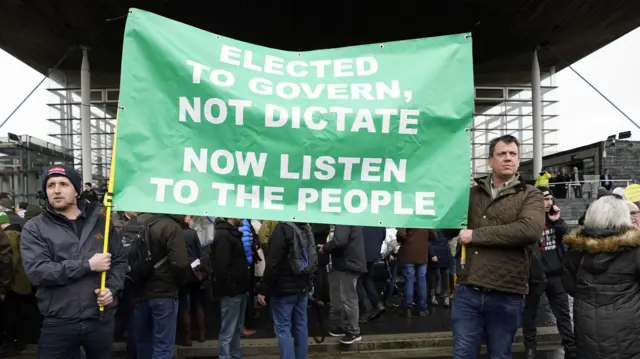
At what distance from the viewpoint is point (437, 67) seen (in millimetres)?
2957

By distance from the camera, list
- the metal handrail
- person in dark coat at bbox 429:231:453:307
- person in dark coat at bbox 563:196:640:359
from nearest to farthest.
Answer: person in dark coat at bbox 563:196:640:359
person in dark coat at bbox 429:231:453:307
the metal handrail

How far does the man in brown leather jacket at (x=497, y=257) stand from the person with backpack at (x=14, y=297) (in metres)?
5.04

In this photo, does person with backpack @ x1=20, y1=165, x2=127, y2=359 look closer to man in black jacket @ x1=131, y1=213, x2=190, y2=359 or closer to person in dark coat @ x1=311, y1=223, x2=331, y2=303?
man in black jacket @ x1=131, y1=213, x2=190, y2=359

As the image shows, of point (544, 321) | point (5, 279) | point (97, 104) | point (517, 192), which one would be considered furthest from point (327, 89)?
point (97, 104)

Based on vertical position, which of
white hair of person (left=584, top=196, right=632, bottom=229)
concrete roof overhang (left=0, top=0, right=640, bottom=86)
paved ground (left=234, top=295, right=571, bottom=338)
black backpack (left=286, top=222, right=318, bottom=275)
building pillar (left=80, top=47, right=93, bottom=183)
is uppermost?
concrete roof overhang (left=0, top=0, right=640, bottom=86)

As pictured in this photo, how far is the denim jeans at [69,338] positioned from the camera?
2.89m

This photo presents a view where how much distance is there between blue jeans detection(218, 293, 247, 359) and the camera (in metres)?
4.57

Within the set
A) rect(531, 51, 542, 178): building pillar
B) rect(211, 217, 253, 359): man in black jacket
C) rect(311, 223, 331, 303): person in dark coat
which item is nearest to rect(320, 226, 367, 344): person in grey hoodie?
rect(311, 223, 331, 303): person in dark coat

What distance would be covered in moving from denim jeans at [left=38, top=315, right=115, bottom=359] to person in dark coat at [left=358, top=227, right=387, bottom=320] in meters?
4.11

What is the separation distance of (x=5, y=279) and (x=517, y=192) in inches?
199

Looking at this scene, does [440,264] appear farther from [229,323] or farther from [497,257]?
[497,257]

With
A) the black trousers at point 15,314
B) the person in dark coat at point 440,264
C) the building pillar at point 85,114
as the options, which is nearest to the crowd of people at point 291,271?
the black trousers at point 15,314

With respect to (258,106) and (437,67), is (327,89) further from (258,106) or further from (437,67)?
Answer: (437,67)

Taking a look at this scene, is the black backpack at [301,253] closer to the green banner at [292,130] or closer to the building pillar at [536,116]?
the green banner at [292,130]
